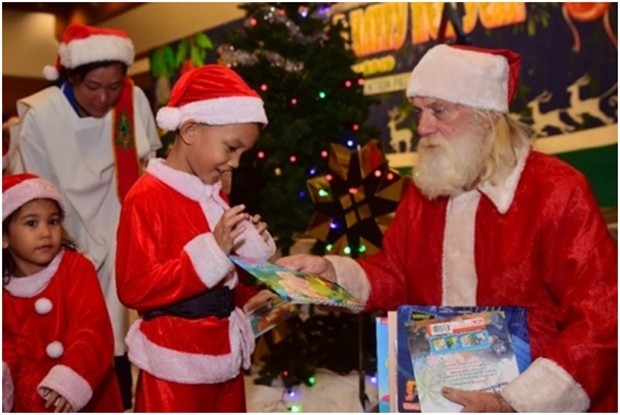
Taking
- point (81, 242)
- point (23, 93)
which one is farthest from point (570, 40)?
point (23, 93)

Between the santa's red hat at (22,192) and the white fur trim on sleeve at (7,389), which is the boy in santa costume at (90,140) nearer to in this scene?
the santa's red hat at (22,192)

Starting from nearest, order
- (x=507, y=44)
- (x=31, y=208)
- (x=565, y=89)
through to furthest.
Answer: (x=31, y=208)
(x=565, y=89)
(x=507, y=44)

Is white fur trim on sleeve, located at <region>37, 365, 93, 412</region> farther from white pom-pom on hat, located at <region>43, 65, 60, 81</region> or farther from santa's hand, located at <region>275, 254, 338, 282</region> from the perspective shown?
white pom-pom on hat, located at <region>43, 65, 60, 81</region>

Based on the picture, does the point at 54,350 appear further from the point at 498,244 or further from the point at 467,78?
the point at 467,78

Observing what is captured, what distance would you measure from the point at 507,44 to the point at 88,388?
3714 millimetres

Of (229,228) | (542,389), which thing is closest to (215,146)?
(229,228)

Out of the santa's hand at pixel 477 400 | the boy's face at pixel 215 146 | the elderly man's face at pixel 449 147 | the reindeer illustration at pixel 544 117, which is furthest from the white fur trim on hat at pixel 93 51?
the reindeer illustration at pixel 544 117

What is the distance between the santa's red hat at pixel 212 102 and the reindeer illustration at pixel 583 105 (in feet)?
9.82

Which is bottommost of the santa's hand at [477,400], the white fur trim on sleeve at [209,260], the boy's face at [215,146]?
the santa's hand at [477,400]

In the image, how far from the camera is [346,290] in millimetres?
2520

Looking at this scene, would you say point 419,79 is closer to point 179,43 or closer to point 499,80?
point 499,80

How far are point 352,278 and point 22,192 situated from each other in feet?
3.68

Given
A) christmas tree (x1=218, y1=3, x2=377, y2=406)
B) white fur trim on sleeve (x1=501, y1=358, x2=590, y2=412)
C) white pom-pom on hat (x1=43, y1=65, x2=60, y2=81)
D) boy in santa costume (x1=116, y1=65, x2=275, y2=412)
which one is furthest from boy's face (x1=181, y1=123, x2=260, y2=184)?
christmas tree (x1=218, y1=3, x2=377, y2=406)

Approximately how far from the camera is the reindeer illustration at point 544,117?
16.6 feet
